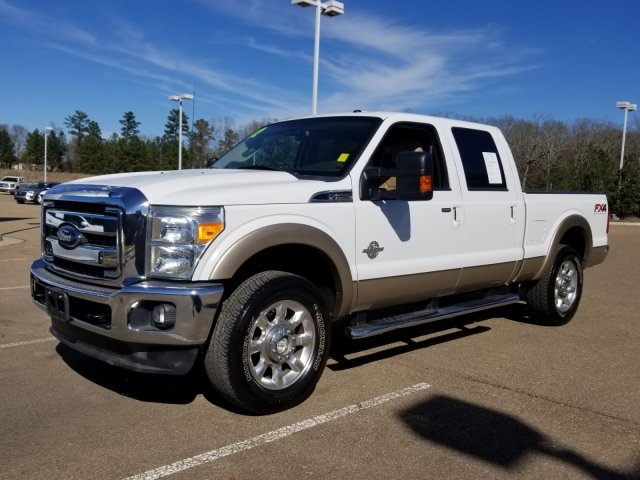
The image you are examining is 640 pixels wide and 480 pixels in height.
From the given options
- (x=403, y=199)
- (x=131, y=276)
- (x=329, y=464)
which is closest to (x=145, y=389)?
(x=131, y=276)

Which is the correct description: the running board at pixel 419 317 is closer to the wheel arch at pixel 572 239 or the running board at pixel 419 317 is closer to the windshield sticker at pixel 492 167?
the wheel arch at pixel 572 239

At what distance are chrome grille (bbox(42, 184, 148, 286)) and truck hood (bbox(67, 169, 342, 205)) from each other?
4.9 inches

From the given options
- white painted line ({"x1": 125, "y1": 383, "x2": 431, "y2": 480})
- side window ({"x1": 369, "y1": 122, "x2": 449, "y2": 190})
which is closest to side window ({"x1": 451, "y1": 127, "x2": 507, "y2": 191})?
side window ({"x1": 369, "y1": 122, "x2": 449, "y2": 190})

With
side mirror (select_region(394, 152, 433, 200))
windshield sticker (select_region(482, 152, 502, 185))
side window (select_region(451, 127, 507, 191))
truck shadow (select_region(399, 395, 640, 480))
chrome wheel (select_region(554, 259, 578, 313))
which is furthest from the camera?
chrome wheel (select_region(554, 259, 578, 313))

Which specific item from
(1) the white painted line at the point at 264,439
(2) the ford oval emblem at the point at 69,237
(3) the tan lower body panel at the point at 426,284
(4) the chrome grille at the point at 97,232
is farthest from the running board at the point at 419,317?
(2) the ford oval emblem at the point at 69,237

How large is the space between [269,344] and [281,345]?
0.38ft

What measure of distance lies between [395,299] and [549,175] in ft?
115

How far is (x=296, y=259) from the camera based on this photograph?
4.38 metres

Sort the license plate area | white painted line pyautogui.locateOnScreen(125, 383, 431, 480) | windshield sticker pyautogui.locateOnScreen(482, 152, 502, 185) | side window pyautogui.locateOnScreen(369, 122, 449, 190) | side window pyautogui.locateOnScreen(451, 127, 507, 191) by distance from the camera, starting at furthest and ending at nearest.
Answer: windshield sticker pyautogui.locateOnScreen(482, 152, 502, 185) < side window pyautogui.locateOnScreen(451, 127, 507, 191) < side window pyautogui.locateOnScreen(369, 122, 449, 190) < the license plate area < white painted line pyautogui.locateOnScreen(125, 383, 431, 480)

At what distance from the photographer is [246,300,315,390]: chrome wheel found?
394 centimetres

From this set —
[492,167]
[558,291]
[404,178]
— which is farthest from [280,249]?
[558,291]

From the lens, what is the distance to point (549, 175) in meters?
36.9

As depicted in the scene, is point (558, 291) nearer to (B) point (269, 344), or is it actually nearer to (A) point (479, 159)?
(A) point (479, 159)

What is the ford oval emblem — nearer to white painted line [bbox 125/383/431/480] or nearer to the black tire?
white painted line [bbox 125/383/431/480]
